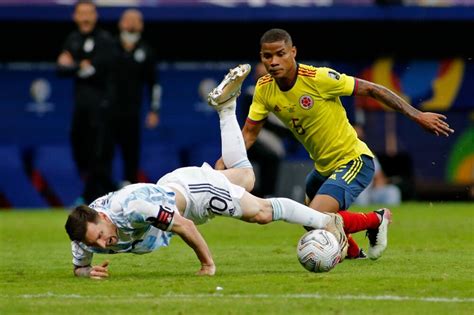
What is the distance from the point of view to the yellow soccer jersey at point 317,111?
35.9 ft

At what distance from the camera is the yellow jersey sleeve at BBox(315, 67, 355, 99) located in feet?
35.8

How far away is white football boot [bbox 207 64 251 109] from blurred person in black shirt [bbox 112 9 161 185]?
7.24 m

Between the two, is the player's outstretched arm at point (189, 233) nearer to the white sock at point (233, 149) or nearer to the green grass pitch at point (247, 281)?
the green grass pitch at point (247, 281)

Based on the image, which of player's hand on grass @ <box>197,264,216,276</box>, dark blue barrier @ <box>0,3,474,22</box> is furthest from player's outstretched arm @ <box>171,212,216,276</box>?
dark blue barrier @ <box>0,3,474,22</box>

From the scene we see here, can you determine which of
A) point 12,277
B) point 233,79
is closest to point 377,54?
point 233,79

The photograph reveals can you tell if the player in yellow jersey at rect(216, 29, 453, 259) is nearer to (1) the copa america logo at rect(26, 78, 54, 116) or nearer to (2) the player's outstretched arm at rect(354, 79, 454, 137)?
(2) the player's outstretched arm at rect(354, 79, 454, 137)

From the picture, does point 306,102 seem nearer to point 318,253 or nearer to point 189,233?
point 318,253

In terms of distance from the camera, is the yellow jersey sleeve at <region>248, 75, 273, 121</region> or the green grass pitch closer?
the green grass pitch

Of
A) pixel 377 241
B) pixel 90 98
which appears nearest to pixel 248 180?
pixel 377 241

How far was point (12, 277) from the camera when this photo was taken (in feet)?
33.1

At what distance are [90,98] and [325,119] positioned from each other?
287 inches

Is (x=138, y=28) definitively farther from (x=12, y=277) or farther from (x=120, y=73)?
(x=12, y=277)

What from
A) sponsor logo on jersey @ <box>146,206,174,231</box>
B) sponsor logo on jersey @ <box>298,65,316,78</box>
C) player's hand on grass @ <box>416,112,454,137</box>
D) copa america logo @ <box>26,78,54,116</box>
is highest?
sponsor logo on jersey @ <box>298,65,316,78</box>

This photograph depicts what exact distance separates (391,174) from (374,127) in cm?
111
